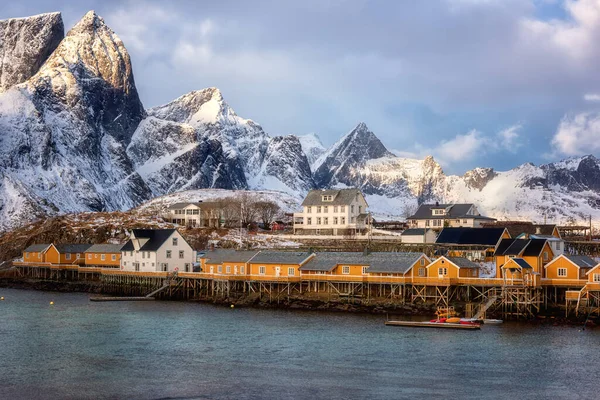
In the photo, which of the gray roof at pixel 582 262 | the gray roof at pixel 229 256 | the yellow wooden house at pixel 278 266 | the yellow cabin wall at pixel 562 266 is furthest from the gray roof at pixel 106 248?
the gray roof at pixel 582 262

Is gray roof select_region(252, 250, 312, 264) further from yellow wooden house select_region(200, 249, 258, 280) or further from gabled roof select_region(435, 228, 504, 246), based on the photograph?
gabled roof select_region(435, 228, 504, 246)

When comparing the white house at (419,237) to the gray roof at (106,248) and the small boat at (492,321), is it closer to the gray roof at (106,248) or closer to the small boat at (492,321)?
the gray roof at (106,248)

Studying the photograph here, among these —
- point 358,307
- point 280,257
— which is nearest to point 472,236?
point 280,257

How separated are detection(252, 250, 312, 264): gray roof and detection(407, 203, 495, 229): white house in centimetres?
4648

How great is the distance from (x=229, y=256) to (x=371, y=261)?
17.9 meters

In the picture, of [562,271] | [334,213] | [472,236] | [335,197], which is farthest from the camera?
[335,197]

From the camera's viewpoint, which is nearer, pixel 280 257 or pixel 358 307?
pixel 358 307

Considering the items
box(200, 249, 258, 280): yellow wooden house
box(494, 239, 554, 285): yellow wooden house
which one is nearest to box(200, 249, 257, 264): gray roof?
box(200, 249, 258, 280): yellow wooden house

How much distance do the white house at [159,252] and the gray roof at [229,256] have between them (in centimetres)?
640

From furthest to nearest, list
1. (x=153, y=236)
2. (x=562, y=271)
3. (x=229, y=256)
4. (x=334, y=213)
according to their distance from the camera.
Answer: (x=334, y=213) < (x=153, y=236) < (x=229, y=256) < (x=562, y=271)

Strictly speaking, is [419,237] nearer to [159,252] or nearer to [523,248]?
[523,248]

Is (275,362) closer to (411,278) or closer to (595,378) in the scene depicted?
(595,378)

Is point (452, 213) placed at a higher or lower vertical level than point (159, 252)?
higher

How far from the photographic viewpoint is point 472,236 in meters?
91.6
